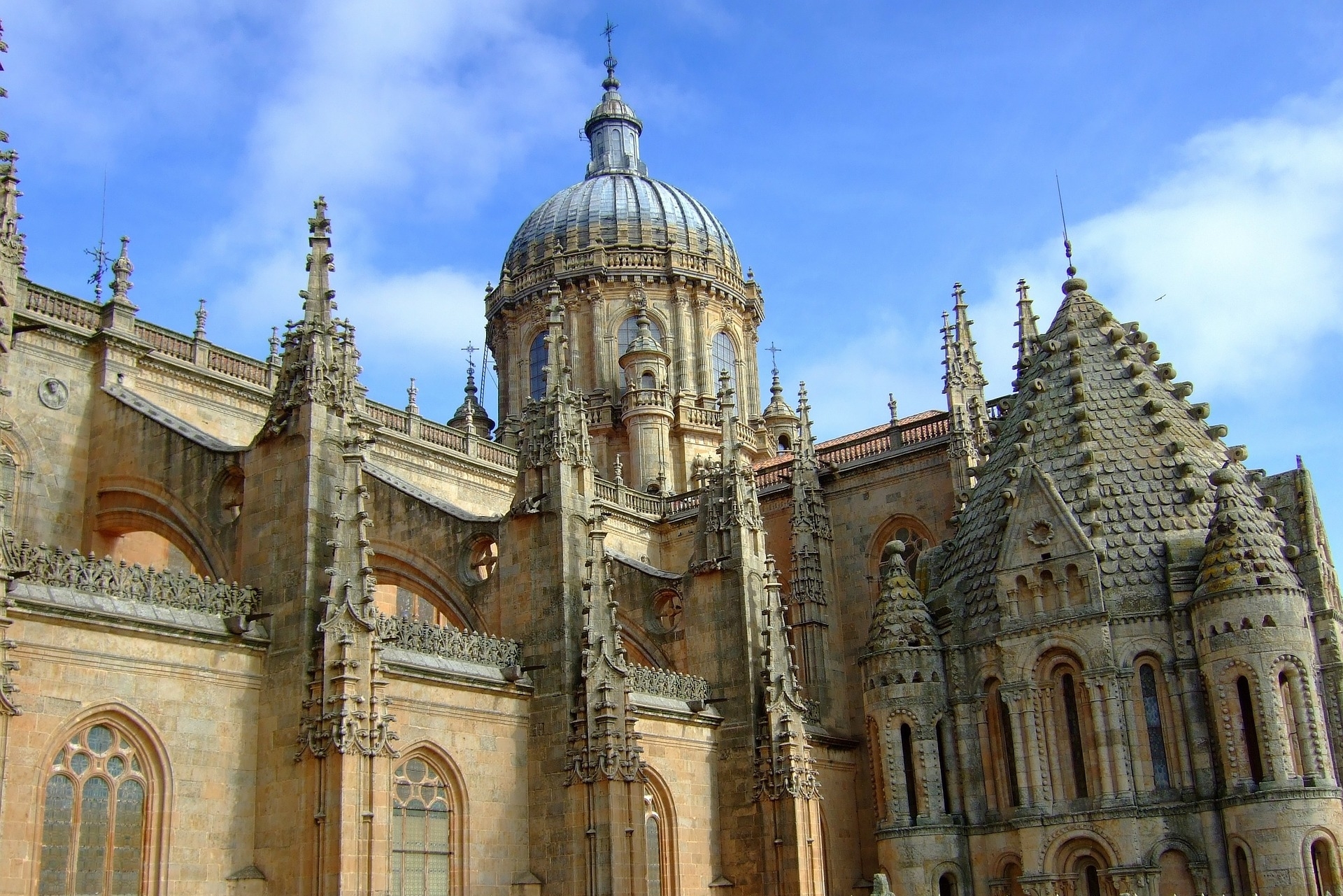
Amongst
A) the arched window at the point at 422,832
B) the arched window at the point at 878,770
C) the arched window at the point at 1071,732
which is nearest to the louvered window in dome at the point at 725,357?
the arched window at the point at 878,770

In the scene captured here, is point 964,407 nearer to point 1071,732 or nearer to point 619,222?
point 1071,732

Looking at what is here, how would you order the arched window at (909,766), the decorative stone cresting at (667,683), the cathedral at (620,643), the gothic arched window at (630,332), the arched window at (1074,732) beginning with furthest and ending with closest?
1. the gothic arched window at (630,332)
2. the arched window at (909,766)
3. the arched window at (1074,732)
4. the decorative stone cresting at (667,683)
5. the cathedral at (620,643)

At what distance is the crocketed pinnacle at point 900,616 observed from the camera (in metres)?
29.7

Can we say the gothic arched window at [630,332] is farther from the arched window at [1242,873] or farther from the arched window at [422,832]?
the arched window at [422,832]

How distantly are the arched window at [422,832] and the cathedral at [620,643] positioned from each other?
84mm

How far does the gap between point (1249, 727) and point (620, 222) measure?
28743mm

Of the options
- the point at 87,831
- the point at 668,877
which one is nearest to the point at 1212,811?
the point at 668,877

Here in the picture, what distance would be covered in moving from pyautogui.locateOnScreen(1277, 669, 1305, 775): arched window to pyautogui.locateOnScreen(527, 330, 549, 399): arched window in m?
27.3

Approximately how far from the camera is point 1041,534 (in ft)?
93.9

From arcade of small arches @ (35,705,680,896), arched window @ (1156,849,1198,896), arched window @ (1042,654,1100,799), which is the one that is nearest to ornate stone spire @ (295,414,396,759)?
arcade of small arches @ (35,705,680,896)

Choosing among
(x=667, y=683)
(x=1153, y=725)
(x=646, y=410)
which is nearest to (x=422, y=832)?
(x=667, y=683)

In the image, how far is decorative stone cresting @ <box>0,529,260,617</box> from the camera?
667 inches

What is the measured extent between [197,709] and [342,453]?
414cm

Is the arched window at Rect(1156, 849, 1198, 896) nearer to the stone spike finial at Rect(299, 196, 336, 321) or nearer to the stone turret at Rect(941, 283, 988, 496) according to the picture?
the stone turret at Rect(941, 283, 988, 496)
